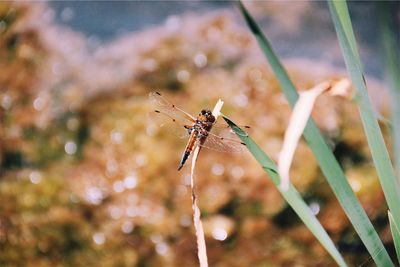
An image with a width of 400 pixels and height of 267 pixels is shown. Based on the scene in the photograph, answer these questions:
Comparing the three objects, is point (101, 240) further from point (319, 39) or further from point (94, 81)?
point (319, 39)

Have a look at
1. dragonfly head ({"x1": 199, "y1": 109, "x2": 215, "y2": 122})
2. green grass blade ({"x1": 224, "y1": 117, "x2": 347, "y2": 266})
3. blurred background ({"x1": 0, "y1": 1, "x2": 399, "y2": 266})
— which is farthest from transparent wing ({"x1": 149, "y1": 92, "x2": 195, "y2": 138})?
green grass blade ({"x1": 224, "y1": 117, "x2": 347, "y2": 266})

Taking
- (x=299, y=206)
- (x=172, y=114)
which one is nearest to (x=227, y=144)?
(x=172, y=114)

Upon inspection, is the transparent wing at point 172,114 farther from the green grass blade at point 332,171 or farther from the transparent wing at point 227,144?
the green grass blade at point 332,171

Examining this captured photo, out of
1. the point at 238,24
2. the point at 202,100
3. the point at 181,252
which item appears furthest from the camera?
the point at 238,24

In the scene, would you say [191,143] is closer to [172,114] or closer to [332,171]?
[172,114]

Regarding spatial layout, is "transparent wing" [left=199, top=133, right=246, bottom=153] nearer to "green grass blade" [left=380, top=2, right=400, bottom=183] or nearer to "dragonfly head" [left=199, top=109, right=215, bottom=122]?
"dragonfly head" [left=199, top=109, right=215, bottom=122]

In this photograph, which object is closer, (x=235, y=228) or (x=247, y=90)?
(x=235, y=228)

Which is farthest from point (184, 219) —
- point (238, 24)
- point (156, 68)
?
point (238, 24)
